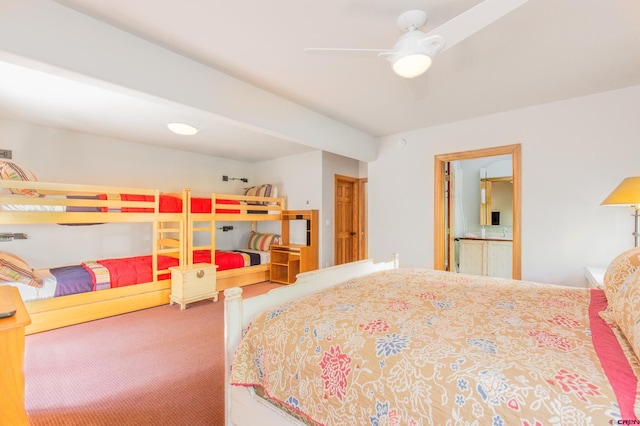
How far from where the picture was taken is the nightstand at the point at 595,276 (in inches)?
81.1

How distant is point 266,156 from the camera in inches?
219

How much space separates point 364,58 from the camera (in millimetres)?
2092

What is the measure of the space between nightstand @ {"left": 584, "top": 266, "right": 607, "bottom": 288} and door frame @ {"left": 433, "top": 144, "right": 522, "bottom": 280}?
645mm

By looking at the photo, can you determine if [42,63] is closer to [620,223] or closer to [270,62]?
[270,62]

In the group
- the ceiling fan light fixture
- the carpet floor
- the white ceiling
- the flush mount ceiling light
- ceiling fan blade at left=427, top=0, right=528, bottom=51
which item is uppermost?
the white ceiling

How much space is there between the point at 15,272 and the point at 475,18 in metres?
4.34

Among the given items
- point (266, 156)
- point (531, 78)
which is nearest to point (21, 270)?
point (266, 156)

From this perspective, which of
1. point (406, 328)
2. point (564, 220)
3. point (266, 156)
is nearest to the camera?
point (406, 328)

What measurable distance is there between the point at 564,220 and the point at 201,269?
13.9ft

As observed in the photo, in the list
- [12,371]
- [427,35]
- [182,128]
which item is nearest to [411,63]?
[427,35]

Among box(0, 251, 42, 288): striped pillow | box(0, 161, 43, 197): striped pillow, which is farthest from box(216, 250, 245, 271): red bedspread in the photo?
box(0, 161, 43, 197): striped pillow

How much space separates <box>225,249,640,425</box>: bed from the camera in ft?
2.58

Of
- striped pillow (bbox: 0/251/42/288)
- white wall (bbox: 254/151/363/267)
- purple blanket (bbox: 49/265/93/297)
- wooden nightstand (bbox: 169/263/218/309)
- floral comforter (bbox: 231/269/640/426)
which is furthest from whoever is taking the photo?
white wall (bbox: 254/151/363/267)

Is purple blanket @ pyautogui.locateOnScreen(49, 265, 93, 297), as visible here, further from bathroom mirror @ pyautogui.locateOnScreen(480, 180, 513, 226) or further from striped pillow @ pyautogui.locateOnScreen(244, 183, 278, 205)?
bathroom mirror @ pyautogui.locateOnScreen(480, 180, 513, 226)
